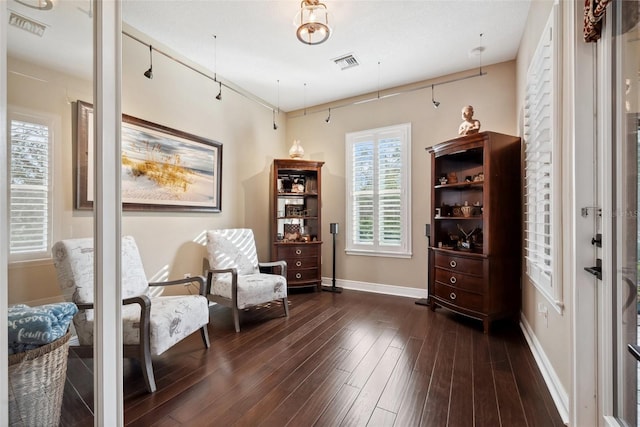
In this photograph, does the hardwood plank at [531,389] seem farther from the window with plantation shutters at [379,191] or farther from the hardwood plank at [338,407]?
the window with plantation shutters at [379,191]

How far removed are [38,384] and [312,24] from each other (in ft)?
8.98

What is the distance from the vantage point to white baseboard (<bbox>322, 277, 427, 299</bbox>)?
394 cm

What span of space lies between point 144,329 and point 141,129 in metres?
1.99

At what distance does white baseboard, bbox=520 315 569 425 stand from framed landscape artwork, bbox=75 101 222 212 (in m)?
3.43

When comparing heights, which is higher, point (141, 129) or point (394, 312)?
A: point (141, 129)

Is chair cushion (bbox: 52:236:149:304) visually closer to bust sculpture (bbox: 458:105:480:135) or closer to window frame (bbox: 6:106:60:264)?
window frame (bbox: 6:106:60:264)

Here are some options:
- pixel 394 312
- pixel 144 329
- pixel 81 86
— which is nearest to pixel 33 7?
pixel 81 86

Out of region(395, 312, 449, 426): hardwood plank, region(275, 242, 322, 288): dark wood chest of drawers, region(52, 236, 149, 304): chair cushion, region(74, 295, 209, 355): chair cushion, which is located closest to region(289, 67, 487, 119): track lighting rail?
region(275, 242, 322, 288): dark wood chest of drawers

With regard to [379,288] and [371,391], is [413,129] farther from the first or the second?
[371,391]

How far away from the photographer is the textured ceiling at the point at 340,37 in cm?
252

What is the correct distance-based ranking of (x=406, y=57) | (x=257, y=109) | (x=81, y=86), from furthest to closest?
(x=257, y=109) → (x=406, y=57) → (x=81, y=86)

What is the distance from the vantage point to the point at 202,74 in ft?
11.4

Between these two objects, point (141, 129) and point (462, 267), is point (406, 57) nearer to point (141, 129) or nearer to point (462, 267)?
point (462, 267)

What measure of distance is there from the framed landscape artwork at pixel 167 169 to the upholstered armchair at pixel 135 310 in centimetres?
57
